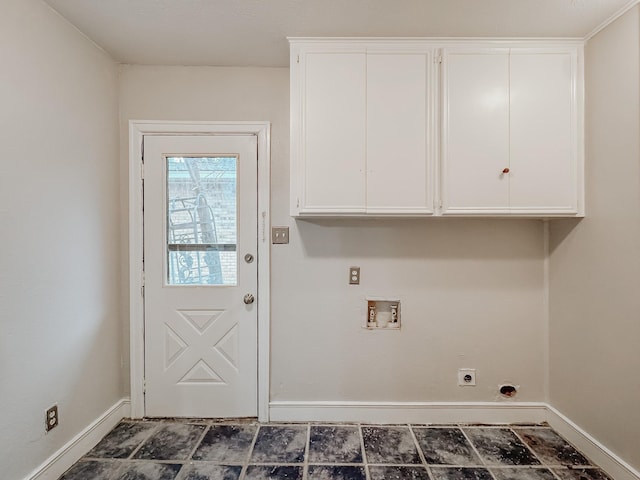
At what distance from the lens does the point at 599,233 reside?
170 centimetres

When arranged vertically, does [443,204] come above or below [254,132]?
below

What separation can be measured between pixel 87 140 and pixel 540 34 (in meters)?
2.66

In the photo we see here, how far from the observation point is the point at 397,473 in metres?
1.62

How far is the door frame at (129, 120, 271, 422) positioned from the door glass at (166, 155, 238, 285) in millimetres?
179

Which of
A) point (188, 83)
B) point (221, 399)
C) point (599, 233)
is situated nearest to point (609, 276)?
point (599, 233)

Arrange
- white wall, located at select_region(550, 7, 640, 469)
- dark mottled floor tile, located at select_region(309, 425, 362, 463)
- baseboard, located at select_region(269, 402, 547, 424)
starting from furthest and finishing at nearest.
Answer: baseboard, located at select_region(269, 402, 547, 424) → dark mottled floor tile, located at select_region(309, 425, 362, 463) → white wall, located at select_region(550, 7, 640, 469)

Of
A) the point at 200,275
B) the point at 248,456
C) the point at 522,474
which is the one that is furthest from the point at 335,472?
the point at 200,275

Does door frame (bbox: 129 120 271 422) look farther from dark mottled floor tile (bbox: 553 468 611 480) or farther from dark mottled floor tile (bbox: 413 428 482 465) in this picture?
dark mottled floor tile (bbox: 553 468 611 480)

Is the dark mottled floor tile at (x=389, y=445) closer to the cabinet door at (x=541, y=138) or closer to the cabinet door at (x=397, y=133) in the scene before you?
the cabinet door at (x=397, y=133)

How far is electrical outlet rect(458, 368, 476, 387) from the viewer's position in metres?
2.09

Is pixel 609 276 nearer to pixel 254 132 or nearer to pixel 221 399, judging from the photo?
pixel 254 132

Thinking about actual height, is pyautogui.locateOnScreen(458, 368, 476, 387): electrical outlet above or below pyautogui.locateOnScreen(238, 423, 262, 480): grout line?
above

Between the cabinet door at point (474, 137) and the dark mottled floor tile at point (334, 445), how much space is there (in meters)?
1.49

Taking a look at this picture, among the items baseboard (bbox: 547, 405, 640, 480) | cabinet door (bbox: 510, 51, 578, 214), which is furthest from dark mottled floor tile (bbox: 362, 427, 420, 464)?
cabinet door (bbox: 510, 51, 578, 214)
